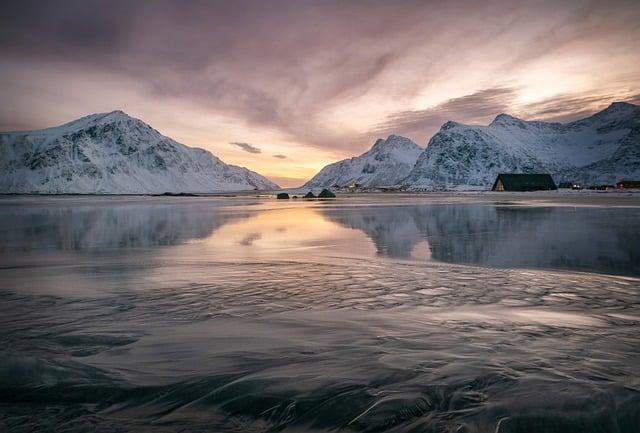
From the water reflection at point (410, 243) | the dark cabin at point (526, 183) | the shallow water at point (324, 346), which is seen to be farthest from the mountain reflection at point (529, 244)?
the dark cabin at point (526, 183)

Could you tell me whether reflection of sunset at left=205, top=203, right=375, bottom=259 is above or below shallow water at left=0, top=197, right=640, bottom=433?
above

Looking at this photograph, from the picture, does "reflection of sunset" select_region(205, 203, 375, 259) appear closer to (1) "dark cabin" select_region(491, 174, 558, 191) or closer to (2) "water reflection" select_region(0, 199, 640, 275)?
(2) "water reflection" select_region(0, 199, 640, 275)

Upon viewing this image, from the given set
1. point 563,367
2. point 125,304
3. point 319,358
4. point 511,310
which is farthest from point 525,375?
point 125,304

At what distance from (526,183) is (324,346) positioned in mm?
151979

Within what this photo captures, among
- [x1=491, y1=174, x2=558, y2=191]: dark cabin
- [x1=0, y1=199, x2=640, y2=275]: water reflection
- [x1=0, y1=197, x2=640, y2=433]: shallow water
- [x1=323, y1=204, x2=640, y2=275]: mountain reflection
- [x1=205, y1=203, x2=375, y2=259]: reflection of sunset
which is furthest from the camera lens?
[x1=491, y1=174, x2=558, y2=191]: dark cabin

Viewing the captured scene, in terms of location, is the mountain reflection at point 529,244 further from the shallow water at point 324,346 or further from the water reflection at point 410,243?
the shallow water at point 324,346

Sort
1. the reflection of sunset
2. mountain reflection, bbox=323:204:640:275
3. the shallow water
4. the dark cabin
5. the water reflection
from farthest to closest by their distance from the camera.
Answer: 1. the dark cabin
2. the reflection of sunset
3. the water reflection
4. mountain reflection, bbox=323:204:640:275
5. the shallow water

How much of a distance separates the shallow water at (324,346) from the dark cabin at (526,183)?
5483 inches

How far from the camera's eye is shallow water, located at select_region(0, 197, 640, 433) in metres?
4.34

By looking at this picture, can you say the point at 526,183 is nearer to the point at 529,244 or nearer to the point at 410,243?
the point at 529,244

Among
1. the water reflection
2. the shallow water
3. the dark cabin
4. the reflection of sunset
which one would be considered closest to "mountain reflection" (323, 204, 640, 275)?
the water reflection

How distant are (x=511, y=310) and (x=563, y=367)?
2.71 meters

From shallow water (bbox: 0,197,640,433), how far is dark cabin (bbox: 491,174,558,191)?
13927cm

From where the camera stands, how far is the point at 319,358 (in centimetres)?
573
